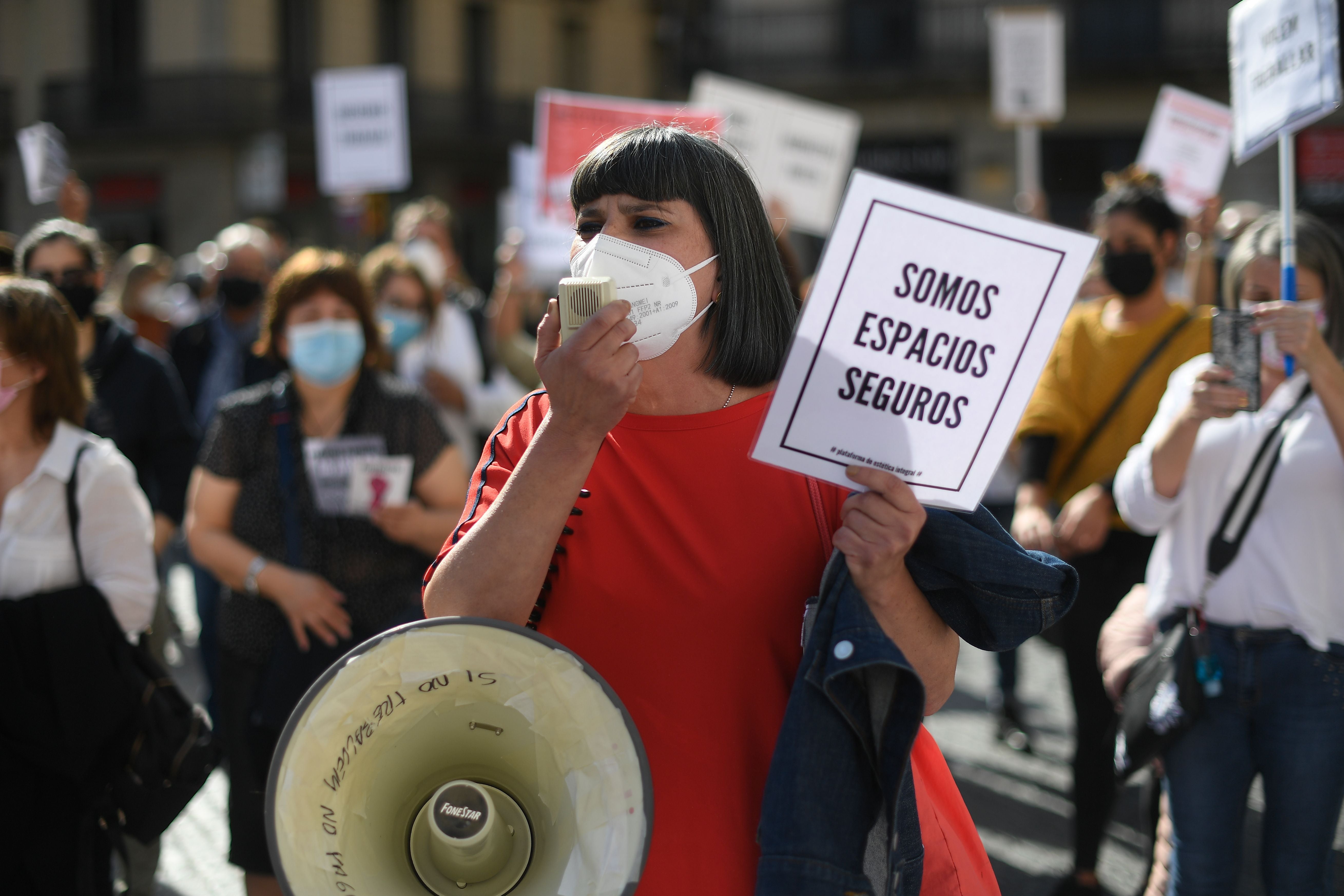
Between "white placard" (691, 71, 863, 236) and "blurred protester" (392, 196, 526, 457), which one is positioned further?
"white placard" (691, 71, 863, 236)

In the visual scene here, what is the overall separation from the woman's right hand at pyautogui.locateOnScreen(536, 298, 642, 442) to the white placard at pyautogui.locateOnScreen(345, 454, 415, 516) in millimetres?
1755

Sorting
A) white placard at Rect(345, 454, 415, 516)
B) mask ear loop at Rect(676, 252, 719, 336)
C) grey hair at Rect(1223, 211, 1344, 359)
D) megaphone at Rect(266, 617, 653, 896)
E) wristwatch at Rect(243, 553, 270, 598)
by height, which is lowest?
wristwatch at Rect(243, 553, 270, 598)

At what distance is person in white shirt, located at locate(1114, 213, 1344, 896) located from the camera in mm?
2746

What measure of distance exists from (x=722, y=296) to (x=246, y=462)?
199 centimetres

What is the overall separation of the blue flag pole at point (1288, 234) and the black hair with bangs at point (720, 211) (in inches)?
56.9

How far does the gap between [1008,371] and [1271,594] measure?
1.57 meters

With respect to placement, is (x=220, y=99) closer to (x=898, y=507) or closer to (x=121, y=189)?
(x=121, y=189)

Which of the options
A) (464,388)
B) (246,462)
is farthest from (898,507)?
(464,388)

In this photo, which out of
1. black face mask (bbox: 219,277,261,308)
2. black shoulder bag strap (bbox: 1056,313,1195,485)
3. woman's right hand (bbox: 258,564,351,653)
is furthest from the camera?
black face mask (bbox: 219,277,261,308)

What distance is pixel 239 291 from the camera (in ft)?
19.5

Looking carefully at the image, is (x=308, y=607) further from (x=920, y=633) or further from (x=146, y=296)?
(x=146, y=296)

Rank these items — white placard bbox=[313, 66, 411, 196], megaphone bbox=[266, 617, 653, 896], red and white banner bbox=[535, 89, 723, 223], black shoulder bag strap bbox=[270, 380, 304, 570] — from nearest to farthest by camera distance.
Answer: megaphone bbox=[266, 617, 653, 896] → black shoulder bag strap bbox=[270, 380, 304, 570] → red and white banner bbox=[535, 89, 723, 223] → white placard bbox=[313, 66, 411, 196]

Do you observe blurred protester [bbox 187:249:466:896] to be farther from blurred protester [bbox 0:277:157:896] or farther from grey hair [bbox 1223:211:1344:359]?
grey hair [bbox 1223:211:1344:359]

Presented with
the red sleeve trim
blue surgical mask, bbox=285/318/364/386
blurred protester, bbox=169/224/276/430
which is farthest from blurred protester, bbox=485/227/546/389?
the red sleeve trim
